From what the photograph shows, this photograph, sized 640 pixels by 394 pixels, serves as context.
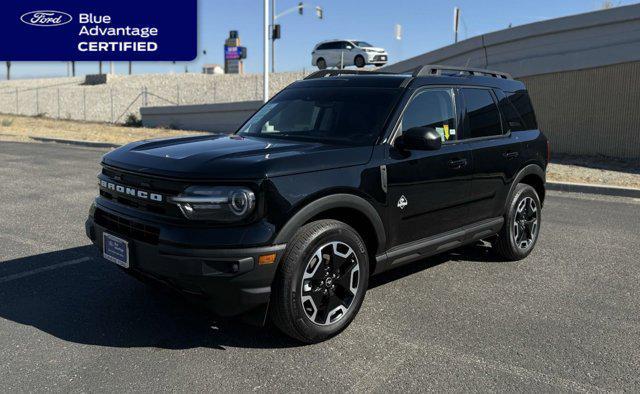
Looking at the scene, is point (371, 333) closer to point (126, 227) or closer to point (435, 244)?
point (435, 244)

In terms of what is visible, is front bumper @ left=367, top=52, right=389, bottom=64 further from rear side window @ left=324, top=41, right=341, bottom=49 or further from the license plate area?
the license plate area

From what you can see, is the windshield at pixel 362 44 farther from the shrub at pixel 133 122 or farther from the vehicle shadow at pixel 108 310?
the vehicle shadow at pixel 108 310

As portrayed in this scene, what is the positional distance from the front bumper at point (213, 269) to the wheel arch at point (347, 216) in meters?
0.17

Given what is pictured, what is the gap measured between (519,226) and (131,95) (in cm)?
4162

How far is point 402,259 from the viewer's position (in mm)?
4309

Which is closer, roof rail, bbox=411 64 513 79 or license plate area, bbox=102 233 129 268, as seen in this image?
license plate area, bbox=102 233 129 268

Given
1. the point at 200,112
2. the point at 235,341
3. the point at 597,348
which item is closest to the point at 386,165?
the point at 235,341

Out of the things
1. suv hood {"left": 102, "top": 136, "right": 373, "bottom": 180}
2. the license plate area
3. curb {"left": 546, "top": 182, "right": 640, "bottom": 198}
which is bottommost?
curb {"left": 546, "top": 182, "right": 640, "bottom": 198}

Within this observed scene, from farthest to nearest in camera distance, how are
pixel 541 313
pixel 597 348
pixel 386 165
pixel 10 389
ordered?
pixel 541 313 < pixel 386 165 < pixel 597 348 < pixel 10 389

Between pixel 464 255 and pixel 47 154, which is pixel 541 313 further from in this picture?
pixel 47 154

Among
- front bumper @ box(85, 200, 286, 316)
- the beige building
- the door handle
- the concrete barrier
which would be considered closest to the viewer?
front bumper @ box(85, 200, 286, 316)

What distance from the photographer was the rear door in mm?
5012

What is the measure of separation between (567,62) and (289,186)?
13.8 metres

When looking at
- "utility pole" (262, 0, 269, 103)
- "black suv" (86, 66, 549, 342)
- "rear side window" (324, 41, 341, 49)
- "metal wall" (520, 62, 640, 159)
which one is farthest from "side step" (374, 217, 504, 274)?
"rear side window" (324, 41, 341, 49)
